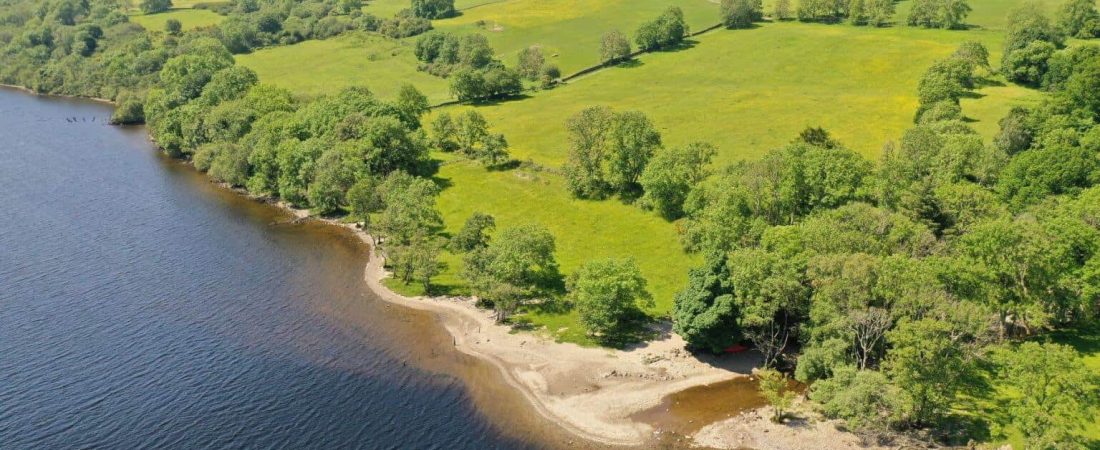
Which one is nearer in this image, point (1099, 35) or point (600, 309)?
point (600, 309)

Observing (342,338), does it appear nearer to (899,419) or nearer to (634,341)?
(634,341)

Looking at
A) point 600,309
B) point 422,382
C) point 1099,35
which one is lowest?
point 422,382

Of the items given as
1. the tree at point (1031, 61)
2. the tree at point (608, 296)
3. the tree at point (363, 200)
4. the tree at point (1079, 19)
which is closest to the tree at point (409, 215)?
the tree at point (363, 200)

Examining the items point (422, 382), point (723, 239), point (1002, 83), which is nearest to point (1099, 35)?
point (1002, 83)

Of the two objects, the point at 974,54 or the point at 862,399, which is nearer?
the point at 862,399

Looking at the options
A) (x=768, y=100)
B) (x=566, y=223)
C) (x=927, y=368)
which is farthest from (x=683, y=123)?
(x=927, y=368)

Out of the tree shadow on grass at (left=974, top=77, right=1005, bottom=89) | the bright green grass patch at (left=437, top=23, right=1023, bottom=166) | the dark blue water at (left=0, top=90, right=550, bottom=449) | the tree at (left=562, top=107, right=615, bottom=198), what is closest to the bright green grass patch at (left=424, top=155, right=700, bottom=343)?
the tree at (left=562, top=107, right=615, bottom=198)

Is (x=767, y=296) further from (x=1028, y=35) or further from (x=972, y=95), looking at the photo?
(x=1028, y=35)
